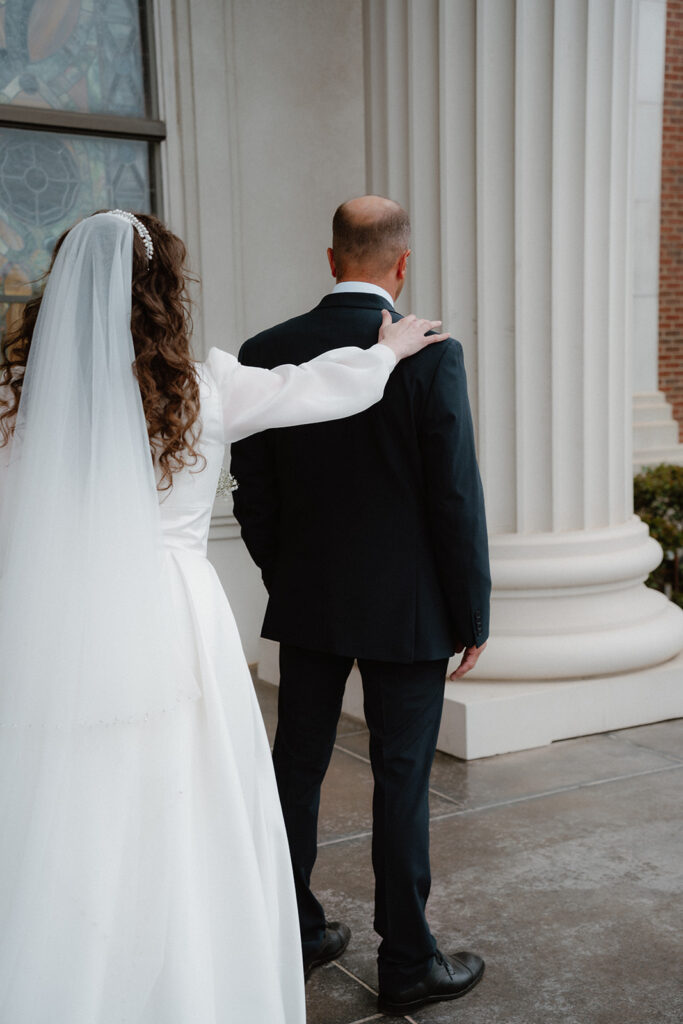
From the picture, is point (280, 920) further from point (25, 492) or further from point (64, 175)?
point (64, 175)

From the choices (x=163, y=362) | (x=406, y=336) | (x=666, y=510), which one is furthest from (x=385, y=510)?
(x=666, y=510)

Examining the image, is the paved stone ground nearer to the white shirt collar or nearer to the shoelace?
the shoelace

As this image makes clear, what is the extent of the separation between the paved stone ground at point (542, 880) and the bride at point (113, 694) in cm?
82

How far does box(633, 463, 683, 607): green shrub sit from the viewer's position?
24.0 feet

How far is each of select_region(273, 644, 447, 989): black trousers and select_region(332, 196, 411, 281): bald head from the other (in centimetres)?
104

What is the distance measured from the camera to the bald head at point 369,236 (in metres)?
2.82

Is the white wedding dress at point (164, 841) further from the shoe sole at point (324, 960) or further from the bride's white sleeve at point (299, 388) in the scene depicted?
the shoe sole at point (324, 960)

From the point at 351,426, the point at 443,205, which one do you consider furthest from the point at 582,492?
the point at 351,426

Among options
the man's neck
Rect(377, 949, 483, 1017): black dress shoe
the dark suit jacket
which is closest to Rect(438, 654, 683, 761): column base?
Rect(377, 949, 483, 1017): black dress shoe

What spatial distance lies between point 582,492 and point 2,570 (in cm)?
348

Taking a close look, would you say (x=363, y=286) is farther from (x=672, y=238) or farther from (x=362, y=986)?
(x=672, y=238)

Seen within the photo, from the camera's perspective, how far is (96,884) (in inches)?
86.0

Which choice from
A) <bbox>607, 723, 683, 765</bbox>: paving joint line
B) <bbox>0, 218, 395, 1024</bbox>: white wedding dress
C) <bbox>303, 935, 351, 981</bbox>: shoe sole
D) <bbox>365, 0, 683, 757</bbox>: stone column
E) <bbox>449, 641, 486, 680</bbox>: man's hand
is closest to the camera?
<bbox>0, 218, 395, 1024</bbox>: white wedding dress

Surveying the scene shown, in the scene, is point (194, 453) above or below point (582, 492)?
above
